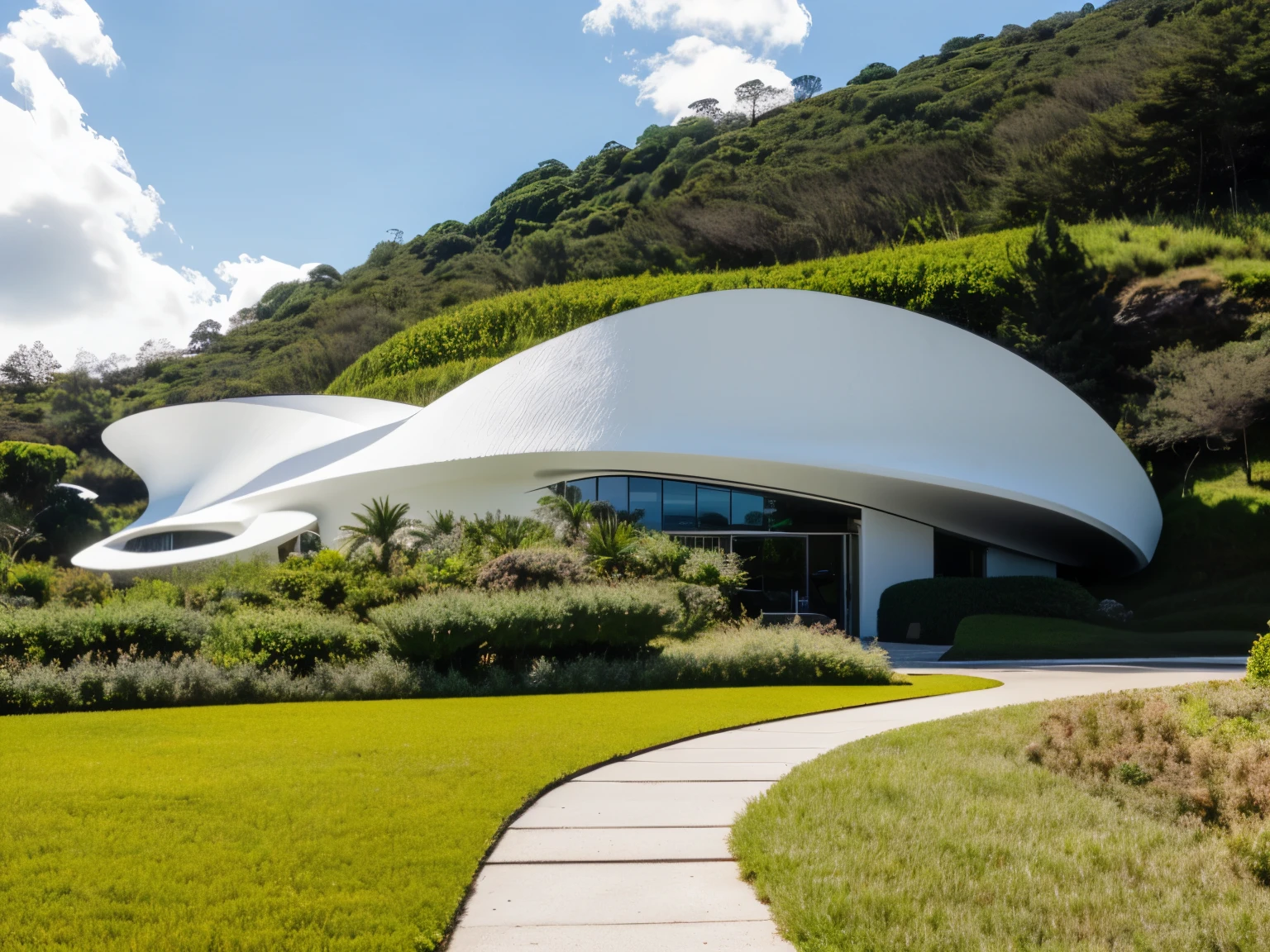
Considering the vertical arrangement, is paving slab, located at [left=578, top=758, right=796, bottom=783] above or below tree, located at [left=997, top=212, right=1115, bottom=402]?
below

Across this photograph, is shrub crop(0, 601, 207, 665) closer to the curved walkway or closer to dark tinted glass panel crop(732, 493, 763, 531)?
the curved walkway

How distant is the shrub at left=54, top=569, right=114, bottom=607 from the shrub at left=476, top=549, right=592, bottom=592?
8580mm

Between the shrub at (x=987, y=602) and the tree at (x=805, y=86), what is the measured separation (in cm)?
7252

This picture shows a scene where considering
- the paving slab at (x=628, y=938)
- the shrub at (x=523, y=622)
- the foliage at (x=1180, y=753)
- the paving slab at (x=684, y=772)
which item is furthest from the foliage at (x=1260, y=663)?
the shrub at (x=523, y=622)

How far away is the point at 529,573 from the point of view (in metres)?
15.8

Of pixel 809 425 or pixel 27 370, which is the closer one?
pixel 809 425

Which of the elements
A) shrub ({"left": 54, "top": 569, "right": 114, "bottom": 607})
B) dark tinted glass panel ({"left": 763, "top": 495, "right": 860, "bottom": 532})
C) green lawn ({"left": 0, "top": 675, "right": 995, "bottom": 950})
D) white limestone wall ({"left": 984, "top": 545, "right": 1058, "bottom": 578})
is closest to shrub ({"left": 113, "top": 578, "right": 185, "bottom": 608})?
shrub ({"left": 54, "top": 569, "right": 114, "bottom": 607})

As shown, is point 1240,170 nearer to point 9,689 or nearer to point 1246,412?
point 1246,412

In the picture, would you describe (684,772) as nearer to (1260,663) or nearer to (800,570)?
(1260,663)

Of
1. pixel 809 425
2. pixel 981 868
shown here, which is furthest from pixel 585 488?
pixel 981 868

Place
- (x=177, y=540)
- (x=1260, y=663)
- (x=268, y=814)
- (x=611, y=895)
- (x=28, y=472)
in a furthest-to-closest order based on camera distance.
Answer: (x=28, y=472) → (x=177, y=540) → (x=1260, y=663) → (x=268, y=814) → (x=611, y=895)

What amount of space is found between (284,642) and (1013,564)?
17.0 metres

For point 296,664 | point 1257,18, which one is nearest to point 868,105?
point 1257,18

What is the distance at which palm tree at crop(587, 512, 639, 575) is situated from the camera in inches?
664
